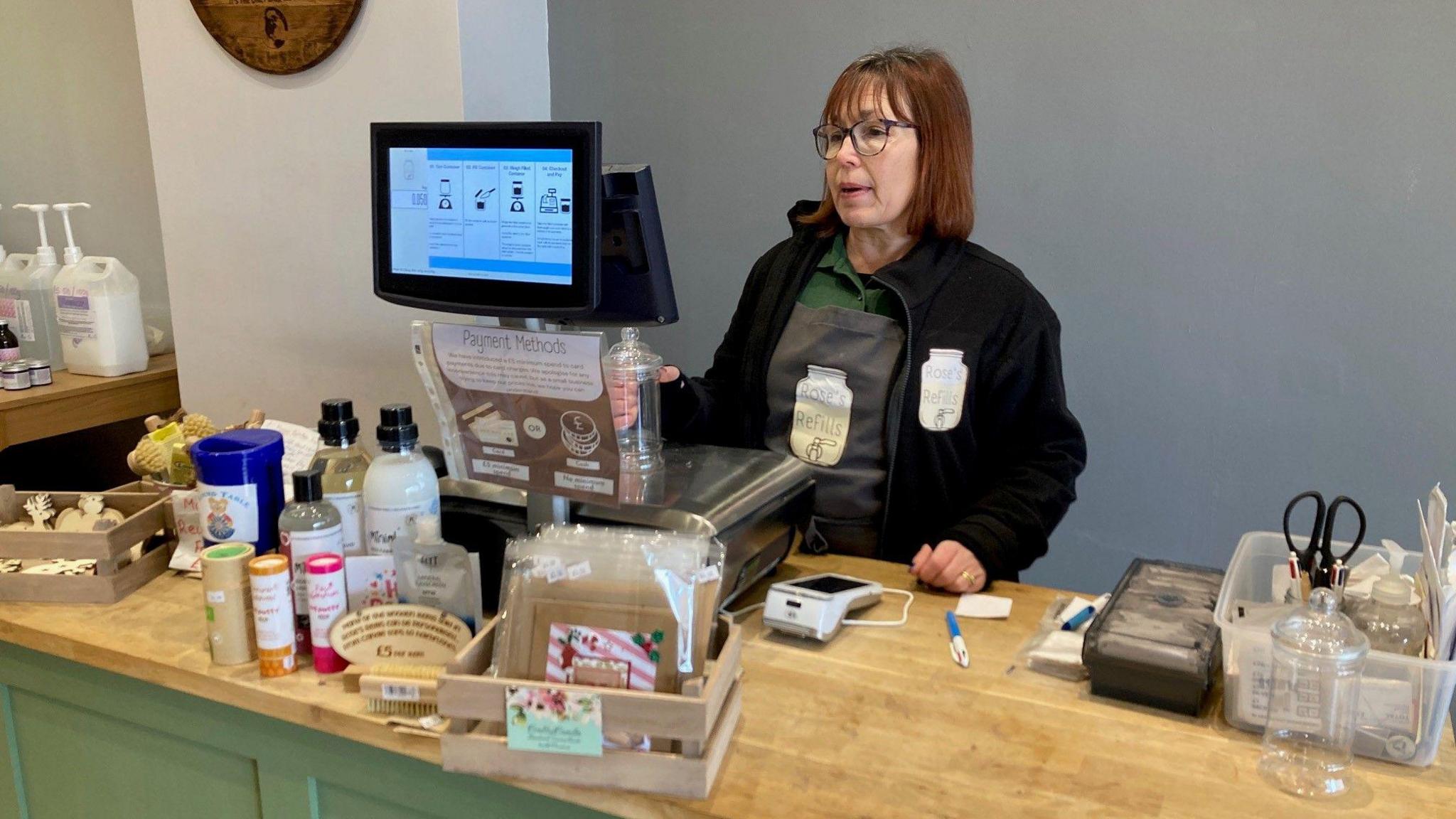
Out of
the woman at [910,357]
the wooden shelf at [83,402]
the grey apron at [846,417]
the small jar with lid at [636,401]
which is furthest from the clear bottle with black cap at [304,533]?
the wooden shelf at [83,402]

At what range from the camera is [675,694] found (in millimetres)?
1049

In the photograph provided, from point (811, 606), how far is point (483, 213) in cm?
61

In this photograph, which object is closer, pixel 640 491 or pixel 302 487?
pixel 302 487

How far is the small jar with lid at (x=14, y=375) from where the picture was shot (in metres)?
2.40

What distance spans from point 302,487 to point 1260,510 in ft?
6.15

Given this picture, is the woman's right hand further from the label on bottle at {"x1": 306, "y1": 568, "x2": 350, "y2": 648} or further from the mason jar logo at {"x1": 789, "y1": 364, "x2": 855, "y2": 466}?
the label on bottle at {"x1": 306, "y1": 568, "x2": 350, "y2": 648}

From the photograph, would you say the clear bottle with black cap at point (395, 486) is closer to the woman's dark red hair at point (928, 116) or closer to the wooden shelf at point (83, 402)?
the woman's dark red hair at point (928, 116)

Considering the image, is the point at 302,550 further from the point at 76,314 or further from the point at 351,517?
the point at 76,314

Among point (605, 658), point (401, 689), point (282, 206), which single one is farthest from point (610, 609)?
point (282, 206)

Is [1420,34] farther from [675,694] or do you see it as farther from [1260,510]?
[675,694]

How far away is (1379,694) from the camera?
1074 mm

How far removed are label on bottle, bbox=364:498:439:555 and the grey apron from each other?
693 mm

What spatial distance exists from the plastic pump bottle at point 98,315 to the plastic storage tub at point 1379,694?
2.37 metres

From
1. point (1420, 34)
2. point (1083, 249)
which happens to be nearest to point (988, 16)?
point (1083, 249)
